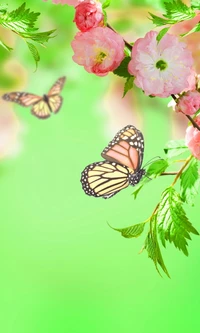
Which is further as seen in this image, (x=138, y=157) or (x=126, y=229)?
(x=138, y=157)

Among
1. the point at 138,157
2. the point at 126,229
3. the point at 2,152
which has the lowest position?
the point at 126,229

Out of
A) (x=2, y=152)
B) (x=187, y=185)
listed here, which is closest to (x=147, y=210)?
(x=2, y=152)

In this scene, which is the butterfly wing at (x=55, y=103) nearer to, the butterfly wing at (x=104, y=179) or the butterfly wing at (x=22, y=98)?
the butterfly wing at (x=22, y=98)

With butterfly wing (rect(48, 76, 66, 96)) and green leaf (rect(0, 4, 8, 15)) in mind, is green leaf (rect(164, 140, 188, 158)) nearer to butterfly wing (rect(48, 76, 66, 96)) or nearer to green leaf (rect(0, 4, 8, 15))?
green leaf (rect(0, 4, 8, 15))

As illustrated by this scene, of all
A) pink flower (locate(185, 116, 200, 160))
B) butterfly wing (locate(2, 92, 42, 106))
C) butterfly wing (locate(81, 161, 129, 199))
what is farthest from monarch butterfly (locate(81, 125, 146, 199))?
butterfly wing (locate(2, 92, 42, 106))

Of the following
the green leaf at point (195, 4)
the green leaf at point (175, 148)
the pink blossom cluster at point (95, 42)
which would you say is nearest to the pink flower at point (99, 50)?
the pink blossom cluster at point (95, 42)

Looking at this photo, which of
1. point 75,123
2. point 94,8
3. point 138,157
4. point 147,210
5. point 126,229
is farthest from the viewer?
point 75,123

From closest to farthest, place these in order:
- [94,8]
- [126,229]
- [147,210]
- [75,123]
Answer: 1. [94,8]
2. [126,229]
3. [147,210]
4. [75,123]

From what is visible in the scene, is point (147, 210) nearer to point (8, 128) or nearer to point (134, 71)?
point (8, 128)
